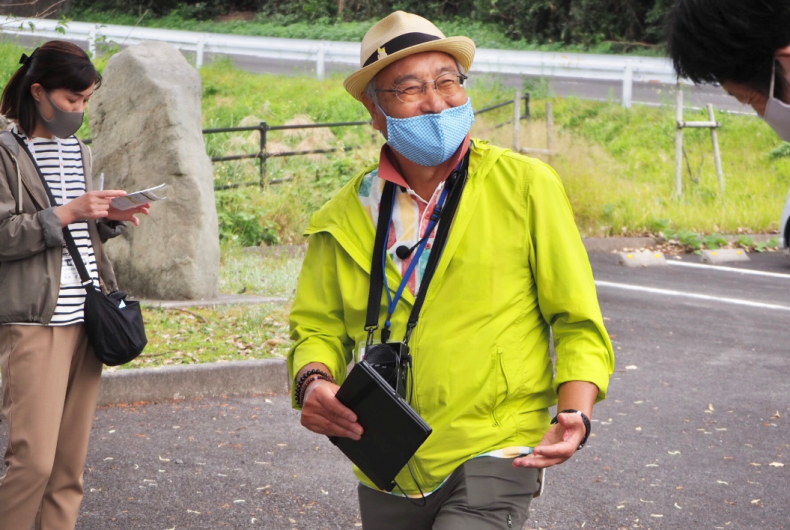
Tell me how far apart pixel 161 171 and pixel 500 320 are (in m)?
6.64

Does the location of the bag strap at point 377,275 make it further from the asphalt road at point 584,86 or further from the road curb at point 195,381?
the asphalt road at point 584,86

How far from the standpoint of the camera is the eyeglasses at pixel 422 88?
2.87 m

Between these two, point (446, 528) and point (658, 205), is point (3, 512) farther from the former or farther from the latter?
point (658, 205)

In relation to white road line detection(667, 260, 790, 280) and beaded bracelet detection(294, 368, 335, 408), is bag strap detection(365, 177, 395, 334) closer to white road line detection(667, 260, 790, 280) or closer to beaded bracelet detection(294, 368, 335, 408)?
beaded bracelet detection(294, 368, 335, 408)

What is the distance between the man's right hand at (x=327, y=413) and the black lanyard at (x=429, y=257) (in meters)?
0.18

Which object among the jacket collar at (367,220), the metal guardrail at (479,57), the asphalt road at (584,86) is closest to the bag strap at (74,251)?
the jacket collar at (367,220)

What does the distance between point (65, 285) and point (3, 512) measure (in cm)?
86

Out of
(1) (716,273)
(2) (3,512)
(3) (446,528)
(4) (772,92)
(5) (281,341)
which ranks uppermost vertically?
(4) (772,92)

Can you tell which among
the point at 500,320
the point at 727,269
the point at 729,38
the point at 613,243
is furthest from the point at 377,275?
the point at 613,243

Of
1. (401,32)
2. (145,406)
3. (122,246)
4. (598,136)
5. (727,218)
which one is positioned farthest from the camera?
(598,136)

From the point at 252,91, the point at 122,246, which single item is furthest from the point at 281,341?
the point at 252,91

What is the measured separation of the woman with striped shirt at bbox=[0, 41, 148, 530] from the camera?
3.77m

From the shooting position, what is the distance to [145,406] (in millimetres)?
6590

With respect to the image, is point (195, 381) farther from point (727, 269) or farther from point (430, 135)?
point (727, 269)
